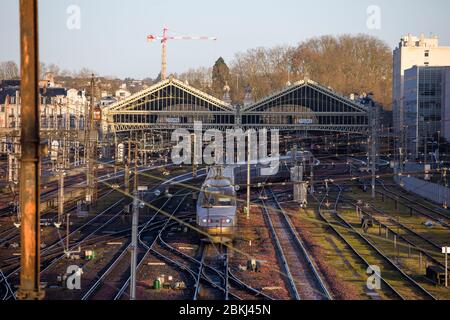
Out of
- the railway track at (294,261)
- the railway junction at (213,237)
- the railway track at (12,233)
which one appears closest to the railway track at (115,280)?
the railway junction at (213,237)

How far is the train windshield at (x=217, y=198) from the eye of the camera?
21.6 meters

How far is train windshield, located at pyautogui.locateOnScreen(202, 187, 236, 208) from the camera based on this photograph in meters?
21.6

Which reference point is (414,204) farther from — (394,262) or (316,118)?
(316,118)

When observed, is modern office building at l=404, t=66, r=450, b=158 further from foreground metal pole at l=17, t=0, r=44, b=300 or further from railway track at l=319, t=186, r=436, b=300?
foreground metal pole at l=17, t=0, r=44, b=300

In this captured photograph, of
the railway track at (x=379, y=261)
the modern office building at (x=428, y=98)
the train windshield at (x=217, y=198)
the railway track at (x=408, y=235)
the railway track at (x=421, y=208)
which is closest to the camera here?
the railway track at (x=379, y=261)

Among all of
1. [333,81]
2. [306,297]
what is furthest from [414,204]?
[333,81]

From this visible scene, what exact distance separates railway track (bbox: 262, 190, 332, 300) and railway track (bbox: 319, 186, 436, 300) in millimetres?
1454

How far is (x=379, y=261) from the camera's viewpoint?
18750 millimetres

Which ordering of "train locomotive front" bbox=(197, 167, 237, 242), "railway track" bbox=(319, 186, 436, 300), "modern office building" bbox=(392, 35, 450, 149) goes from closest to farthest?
"railway track" bbox=(319, 186, 436, 300), "train locomotive front" bbox=(197, 167, 237, 242), "modern office building" bbox=(392, 35, 450, 149)

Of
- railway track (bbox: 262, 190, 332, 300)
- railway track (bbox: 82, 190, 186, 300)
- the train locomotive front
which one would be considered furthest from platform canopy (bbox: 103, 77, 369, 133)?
railway track (bbox: 82, 190, 186, 300)

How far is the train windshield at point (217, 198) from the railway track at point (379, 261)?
3770mm

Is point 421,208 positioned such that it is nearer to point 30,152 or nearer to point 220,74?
point 30,152

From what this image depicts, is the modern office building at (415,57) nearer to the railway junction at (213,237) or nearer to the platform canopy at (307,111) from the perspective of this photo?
the platform canopy at (307,111)

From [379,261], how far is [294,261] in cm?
226
